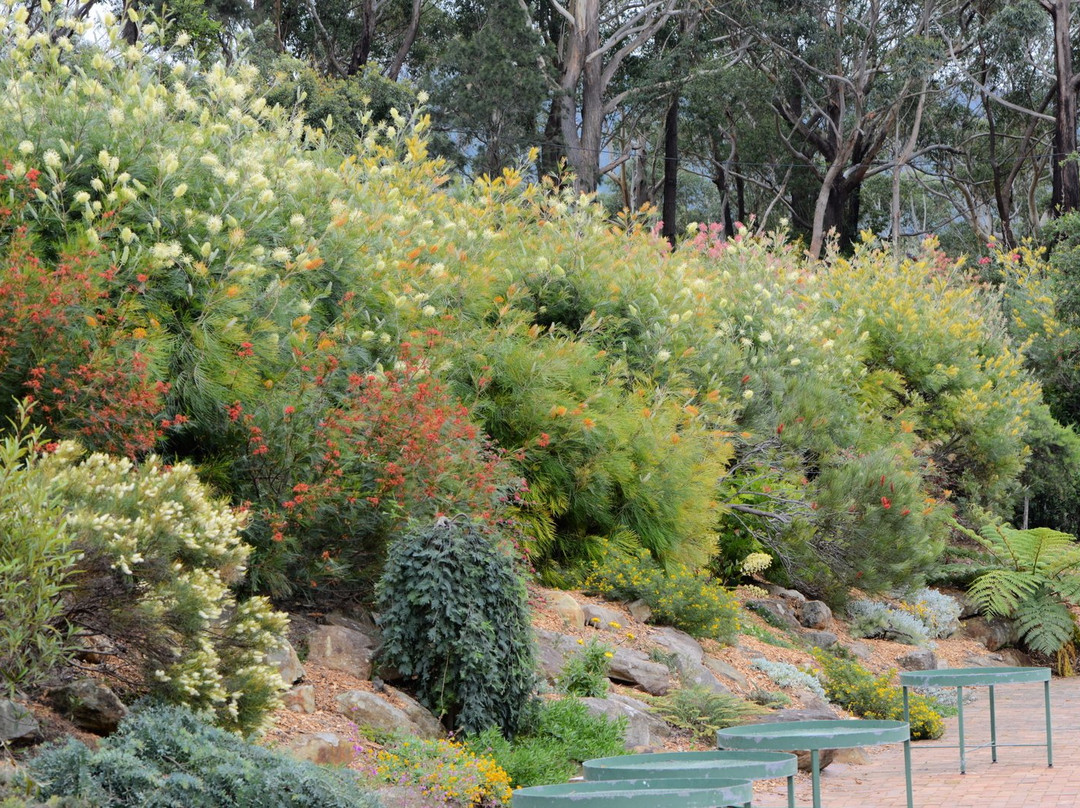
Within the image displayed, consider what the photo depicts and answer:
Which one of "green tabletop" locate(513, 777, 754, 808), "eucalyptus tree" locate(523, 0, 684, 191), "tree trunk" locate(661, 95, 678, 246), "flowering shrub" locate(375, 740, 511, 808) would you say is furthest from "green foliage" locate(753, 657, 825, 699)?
"tree trunk" locate(661, 95, 678, 246)

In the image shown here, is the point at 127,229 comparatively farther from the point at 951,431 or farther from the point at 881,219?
the point at 881,219

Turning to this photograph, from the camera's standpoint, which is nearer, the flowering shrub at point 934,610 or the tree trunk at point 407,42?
the flowering shrub at point 934,610

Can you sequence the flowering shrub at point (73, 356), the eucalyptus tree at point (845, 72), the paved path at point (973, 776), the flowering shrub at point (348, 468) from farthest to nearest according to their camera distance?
the eucalyptus tree at point (845, 72)
the paved path at point (973, 776)
the flowering shrub at point (348, 468)
the flowering shrub at point (73, 356)

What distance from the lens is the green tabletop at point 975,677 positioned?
6.62 metres

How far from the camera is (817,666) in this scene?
29.8ft

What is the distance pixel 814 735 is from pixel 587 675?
6.28 ft

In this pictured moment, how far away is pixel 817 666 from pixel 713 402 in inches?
90.8

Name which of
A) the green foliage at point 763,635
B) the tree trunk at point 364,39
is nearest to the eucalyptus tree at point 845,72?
the tree trunk at point 364,39

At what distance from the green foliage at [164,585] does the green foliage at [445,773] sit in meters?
0.62

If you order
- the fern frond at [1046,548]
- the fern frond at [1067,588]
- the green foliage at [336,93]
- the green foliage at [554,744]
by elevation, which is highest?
the green foliage at [336,93]

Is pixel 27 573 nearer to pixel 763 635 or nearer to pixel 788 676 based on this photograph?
pixel 788 676

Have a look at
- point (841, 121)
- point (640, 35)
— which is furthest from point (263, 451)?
point (841, 121)

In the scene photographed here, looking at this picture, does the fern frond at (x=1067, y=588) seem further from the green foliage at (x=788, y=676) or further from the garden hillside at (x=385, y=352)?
the green foliage at (x=788, y=676)

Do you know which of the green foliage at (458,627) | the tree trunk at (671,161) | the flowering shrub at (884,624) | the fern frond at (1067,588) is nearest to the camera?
the green foliage at (458,627)
